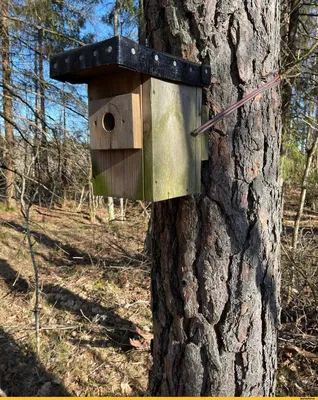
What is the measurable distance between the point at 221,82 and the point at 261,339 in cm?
118

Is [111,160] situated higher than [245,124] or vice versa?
[245,124]

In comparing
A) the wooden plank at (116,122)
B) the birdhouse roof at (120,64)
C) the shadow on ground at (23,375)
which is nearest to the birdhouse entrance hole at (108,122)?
the wooden plank at (116,122)

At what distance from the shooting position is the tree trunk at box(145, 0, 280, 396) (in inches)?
51.5

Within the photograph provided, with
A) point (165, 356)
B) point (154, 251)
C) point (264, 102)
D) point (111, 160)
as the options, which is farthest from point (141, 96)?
point (165, 356)

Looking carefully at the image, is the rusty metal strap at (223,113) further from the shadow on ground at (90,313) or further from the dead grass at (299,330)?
the shadow on ground at (90,313)

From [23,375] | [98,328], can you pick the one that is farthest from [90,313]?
→ [23,375]

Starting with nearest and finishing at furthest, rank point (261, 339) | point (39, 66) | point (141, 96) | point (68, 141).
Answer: point (141, 96)
point (261, 339)
point (68, 141)
point (39, 66)

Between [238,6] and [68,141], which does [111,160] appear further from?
[68,141]

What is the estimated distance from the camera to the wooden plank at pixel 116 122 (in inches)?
43.4

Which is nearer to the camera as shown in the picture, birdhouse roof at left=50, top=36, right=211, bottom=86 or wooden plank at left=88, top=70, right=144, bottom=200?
birdhouse roof at left=50, top=36, right=211, bottom=86

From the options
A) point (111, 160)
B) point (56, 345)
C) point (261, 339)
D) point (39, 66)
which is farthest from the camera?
point (39, 66)

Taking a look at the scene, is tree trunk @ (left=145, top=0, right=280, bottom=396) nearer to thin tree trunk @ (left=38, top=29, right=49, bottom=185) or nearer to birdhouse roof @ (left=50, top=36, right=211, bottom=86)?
birdhouse roof @ (left=50, top=36, right=211, bottom=86)

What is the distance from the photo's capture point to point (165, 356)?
1.55 meters

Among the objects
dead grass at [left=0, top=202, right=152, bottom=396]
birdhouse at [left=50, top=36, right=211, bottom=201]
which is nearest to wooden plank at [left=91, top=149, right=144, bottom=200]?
birdhouse at [left=50, top=36, right=211, bottom=201]
